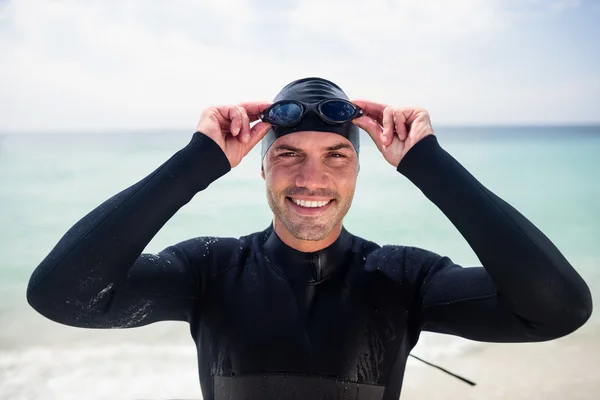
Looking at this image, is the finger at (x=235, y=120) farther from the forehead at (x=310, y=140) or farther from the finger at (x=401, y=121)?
the finger at (x=401, y=121)

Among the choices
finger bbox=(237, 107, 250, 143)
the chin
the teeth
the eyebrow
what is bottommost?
the chin

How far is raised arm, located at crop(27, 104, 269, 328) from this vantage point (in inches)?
62.1

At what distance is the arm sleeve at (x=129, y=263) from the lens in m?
1.58

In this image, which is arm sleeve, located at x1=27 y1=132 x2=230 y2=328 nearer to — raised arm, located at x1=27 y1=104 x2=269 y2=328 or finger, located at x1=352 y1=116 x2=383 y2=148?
raised arm, located at x1=27 y1=104 x2=269 y2=328

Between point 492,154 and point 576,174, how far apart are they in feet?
32.6

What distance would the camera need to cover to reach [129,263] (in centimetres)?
163

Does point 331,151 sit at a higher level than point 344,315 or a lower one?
higher

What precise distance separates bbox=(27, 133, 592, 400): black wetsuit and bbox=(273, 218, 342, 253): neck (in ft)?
0.09

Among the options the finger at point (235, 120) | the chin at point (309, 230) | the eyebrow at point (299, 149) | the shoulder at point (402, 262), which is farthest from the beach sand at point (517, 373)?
the finger at point (235, 120)

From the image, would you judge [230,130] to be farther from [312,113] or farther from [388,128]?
[388,128]

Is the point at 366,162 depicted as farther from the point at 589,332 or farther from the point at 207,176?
the point at 207,176

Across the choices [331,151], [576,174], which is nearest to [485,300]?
[331,151]

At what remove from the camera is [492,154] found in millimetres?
30844

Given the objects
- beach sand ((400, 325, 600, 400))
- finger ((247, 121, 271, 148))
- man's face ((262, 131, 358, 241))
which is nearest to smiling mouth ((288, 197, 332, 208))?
man's face ((262, 131, 358, 241))
